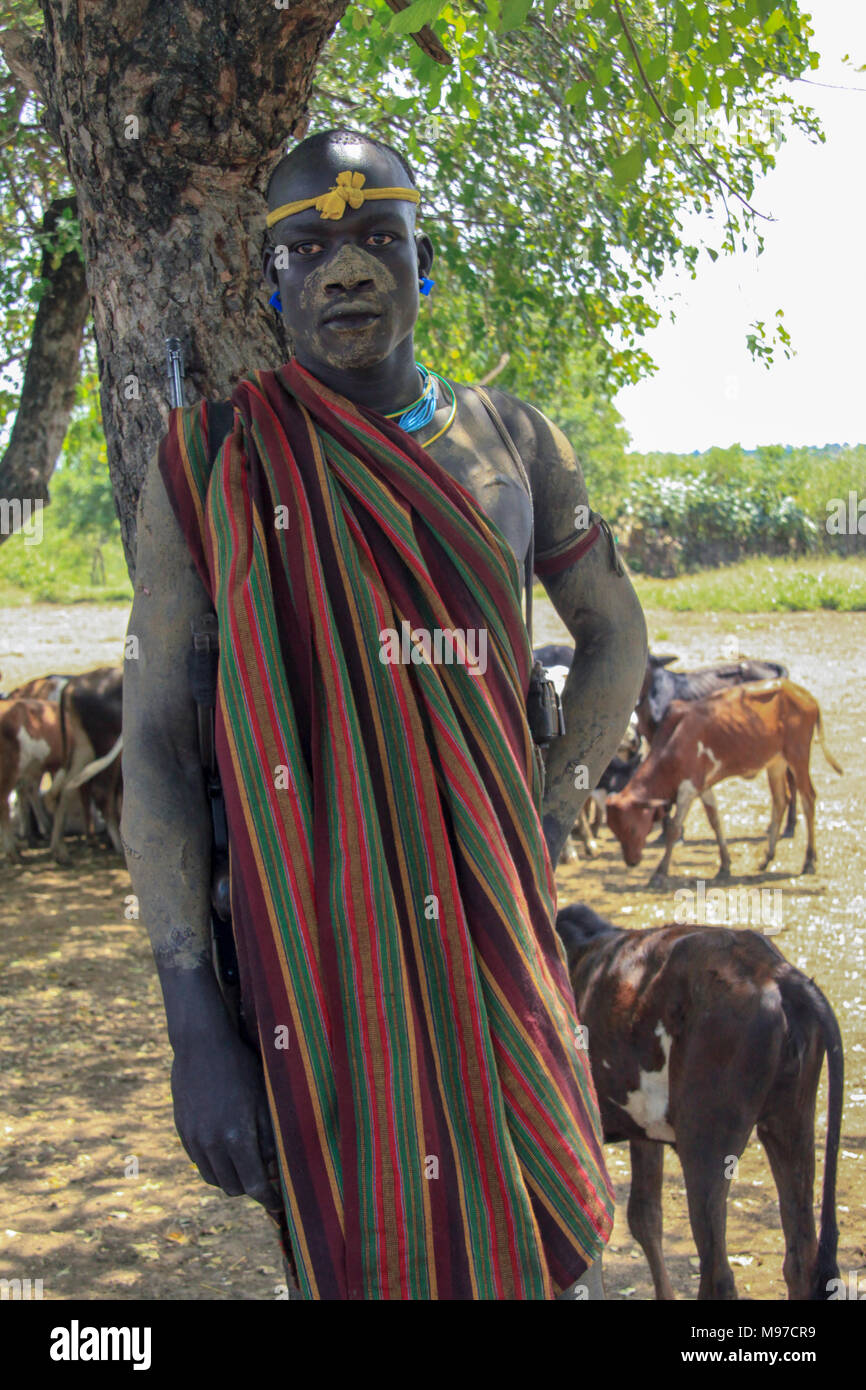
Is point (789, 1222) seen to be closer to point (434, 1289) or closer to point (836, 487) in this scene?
point (434, 1289)

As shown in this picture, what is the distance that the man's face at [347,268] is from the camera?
7.03 feet

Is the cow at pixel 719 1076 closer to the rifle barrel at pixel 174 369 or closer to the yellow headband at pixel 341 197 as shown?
the rifle barrel at pixel 174 369

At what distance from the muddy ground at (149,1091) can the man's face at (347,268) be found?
317 cm

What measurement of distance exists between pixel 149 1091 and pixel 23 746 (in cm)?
545

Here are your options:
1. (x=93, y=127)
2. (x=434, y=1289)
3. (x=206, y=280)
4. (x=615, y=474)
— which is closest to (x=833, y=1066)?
(x=434, y=1289)

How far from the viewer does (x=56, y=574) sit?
33.7 metres

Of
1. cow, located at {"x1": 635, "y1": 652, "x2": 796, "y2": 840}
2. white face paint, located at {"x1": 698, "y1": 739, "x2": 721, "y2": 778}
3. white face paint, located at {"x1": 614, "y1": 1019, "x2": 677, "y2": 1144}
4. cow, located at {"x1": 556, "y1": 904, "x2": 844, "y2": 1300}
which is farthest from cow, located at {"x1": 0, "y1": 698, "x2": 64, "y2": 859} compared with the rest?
white face paint, located at {"x1": 614, "y1": 1019, "x2": 677, "y2": 1144}

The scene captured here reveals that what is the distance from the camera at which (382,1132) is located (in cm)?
184

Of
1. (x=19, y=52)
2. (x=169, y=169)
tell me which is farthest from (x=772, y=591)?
(x=169, y=169)

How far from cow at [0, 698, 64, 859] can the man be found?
31.6 feet

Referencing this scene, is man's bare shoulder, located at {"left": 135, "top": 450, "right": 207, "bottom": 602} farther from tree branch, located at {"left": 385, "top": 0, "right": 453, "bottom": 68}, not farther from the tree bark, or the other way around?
the tree bark

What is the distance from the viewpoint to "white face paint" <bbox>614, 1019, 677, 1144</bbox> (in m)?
4.09

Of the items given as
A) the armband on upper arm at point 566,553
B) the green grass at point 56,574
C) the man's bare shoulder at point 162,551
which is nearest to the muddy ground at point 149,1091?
the armband on upper arm at point 566,553

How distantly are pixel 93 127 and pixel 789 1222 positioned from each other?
3421 millimetres
